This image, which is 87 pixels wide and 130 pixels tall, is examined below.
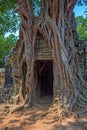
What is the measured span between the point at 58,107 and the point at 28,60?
1.55 m

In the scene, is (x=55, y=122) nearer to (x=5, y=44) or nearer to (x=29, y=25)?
(x=29, y=25)

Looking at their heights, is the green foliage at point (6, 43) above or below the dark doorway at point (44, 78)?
above

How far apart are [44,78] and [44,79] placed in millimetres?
55

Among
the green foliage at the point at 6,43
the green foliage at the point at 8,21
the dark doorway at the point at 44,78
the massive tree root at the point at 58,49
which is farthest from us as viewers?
the green foliage at the point at 6,43

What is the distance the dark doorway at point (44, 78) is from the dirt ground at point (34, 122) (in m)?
1.67

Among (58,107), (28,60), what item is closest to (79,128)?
(58,107)

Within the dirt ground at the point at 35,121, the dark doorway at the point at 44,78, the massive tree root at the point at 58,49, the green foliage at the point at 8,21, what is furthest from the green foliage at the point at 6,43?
the dirt ground at the point at 35,121

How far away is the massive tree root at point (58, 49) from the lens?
5.79m

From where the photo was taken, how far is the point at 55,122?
500cm

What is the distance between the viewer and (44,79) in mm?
8133

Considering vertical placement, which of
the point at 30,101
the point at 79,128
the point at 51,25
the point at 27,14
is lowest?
the point at 79,128

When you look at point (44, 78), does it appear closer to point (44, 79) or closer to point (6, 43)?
point (44, 79)

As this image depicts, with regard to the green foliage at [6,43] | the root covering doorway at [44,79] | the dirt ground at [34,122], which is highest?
the green foliage at [6,43]

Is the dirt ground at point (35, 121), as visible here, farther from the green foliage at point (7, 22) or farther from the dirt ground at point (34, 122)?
the green foliage at point (7, 22)
